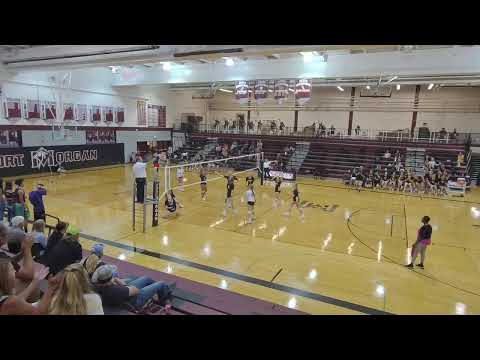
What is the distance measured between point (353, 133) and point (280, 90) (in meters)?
17.3

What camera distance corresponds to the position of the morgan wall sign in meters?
20.8

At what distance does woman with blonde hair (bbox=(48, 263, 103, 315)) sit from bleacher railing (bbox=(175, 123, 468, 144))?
26.7 meters

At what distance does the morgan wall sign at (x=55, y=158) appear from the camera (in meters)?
20.8

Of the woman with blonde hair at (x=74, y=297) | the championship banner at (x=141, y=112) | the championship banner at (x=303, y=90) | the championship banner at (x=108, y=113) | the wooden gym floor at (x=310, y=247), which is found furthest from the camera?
the championship banner at (x=141, y=112)

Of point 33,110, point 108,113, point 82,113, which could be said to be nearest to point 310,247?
point 33,110

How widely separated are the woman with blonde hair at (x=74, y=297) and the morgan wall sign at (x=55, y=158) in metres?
21.7

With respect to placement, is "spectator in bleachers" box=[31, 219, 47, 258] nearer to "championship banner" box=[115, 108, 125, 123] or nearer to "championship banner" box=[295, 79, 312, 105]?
"championship banner" box=[295, 79, 312, 105]

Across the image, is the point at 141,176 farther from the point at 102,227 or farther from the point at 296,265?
the point at 296,265

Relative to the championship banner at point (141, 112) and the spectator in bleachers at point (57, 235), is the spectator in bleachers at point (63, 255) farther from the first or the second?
the championship banner at point (141, 112)

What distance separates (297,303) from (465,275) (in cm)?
511

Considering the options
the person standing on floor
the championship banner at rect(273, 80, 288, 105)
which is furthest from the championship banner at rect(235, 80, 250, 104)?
the person standing on floor

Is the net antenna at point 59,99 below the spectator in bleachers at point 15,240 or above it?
above

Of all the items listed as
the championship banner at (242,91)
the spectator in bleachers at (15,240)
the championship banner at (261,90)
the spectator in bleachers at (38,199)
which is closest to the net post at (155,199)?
the spectator in bleachers at (38,199)
